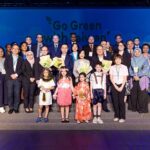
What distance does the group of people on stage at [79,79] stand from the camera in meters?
13.9

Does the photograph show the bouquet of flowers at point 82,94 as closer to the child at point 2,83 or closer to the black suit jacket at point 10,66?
the black suit jacket at point 10,66

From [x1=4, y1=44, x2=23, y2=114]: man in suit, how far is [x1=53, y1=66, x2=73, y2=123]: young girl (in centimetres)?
121

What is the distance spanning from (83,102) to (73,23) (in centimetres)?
409

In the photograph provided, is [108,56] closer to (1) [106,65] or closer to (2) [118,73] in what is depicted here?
(1) [106,65]

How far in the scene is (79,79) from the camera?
1409 centimetres

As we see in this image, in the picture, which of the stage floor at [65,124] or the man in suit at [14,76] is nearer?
the stage floor at [65,124]

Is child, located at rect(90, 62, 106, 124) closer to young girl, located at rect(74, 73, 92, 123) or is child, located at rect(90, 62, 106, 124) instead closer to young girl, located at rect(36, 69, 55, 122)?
young girl, located at rect(74, 73, 92, 123)

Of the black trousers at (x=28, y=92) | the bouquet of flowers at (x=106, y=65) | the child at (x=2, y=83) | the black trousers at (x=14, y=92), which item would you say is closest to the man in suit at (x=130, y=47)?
the bouquet of flowers at (x=106, y=65)

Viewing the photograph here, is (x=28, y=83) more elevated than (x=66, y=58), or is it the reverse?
(x=66, y=58)

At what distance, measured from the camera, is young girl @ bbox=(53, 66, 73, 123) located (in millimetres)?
13883
